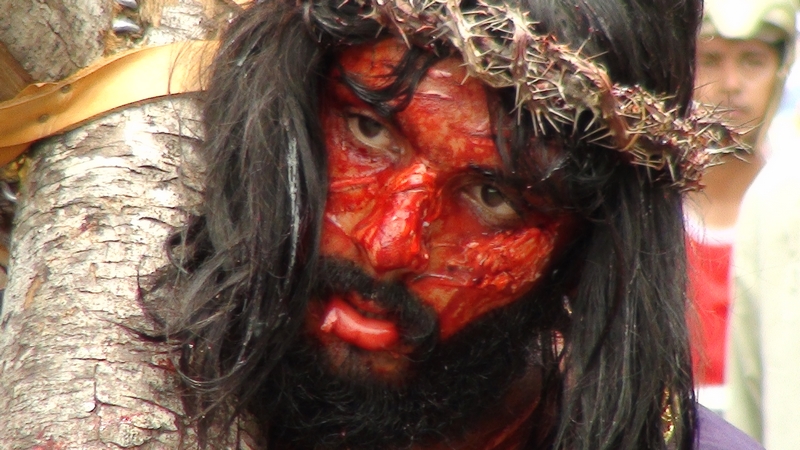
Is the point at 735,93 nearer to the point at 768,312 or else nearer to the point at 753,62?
the point at 753,62

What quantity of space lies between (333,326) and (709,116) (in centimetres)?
79

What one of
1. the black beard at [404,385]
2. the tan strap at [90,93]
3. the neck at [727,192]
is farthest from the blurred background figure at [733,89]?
the tan strap at [90,93]

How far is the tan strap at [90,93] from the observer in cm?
192

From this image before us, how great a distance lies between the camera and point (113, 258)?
174cm

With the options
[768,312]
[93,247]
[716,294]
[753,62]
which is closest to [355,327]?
[93,247]

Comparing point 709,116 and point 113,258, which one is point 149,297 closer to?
point 113,258

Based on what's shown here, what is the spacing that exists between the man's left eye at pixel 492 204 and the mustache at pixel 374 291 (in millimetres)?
197

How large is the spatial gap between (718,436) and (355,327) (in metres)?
0.91

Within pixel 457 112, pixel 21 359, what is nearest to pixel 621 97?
pixel 457 112

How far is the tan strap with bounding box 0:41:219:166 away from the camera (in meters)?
1.92

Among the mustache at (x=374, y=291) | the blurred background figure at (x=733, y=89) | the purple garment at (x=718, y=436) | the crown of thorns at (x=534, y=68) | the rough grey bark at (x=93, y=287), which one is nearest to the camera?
the rough grey bark at (x=93, y=287)

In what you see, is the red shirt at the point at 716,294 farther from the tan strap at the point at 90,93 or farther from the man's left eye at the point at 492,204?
the tan strap at the point at 90,93

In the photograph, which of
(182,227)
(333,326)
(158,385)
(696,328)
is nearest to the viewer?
(158,385)

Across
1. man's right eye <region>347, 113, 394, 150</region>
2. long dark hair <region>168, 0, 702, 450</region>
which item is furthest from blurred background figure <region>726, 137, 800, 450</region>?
man's right eye <region>347, 113, 394, 150</region>
